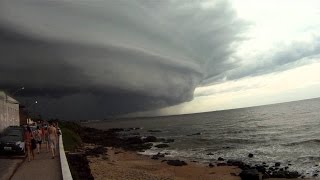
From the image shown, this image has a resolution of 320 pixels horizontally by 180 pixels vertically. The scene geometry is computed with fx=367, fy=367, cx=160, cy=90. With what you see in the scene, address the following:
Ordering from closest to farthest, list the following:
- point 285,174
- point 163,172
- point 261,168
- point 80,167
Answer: point 80,167
point 285,174
point 163,172
point 261,168

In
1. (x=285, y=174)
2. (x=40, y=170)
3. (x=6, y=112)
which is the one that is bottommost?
(x=285, y=174)

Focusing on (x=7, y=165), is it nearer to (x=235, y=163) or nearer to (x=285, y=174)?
(x=285, y=174)

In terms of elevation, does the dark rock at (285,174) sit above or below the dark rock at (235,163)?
below

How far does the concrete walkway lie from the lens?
13475mm

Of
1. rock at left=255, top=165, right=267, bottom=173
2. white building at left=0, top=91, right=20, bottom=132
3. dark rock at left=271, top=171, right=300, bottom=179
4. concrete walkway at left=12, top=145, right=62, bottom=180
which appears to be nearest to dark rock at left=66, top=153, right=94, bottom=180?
concrete walkway at left=12, top=145, right=62, bottom=180

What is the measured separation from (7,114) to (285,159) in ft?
88.2

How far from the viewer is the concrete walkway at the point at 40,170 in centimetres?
1348

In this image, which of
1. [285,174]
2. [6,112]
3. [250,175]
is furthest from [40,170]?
[6,112]

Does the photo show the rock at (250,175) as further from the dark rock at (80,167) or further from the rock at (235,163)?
the dark rock at (80,167)

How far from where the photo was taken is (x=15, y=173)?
15148 millimetres

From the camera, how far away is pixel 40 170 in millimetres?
15109

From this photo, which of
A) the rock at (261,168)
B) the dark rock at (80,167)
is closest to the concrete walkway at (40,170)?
the dark rock at (80,167)

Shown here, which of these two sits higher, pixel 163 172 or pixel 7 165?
pixel 7 165

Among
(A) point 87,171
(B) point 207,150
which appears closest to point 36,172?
(A) point 87,171
